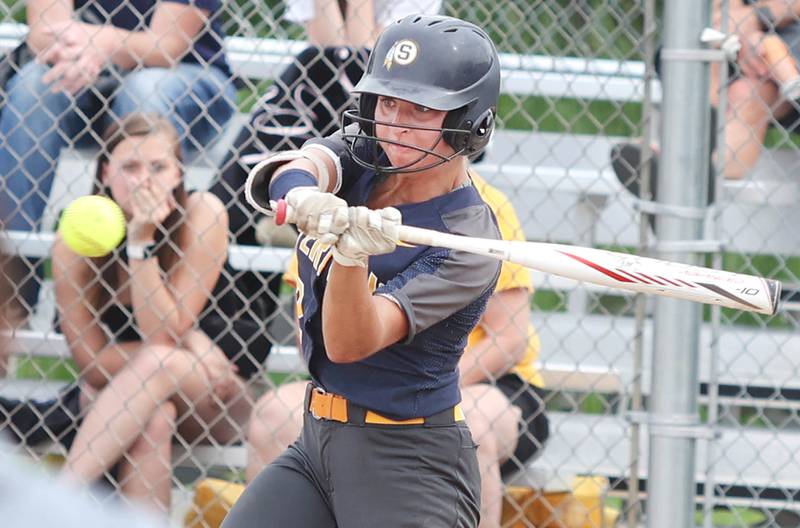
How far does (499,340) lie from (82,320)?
126 cm

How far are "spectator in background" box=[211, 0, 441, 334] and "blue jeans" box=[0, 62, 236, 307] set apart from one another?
0.44ft

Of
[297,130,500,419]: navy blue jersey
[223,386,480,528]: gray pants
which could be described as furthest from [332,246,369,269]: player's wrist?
[223,386,480,528]: gray pants

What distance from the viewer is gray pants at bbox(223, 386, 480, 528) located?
2396mm

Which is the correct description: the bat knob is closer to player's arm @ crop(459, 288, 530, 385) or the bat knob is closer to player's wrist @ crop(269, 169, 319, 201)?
player's wrist @ crop(269, 169, 319, 201)

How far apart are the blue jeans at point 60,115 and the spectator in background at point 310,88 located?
135 mm

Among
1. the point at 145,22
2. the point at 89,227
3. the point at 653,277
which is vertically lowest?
the point at 145,22

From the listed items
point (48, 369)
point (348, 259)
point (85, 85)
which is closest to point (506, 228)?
point (85, 85)

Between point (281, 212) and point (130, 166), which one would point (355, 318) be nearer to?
point (281, 212)

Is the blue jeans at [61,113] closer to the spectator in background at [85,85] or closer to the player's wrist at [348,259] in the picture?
the spectator in background at [85,85]

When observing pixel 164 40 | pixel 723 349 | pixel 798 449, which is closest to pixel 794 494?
pixel 798 449

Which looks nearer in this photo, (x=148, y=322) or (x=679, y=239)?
(x=679, y=239)

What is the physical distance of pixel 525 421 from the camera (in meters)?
3.49

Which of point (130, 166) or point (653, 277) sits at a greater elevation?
point (653, 277)

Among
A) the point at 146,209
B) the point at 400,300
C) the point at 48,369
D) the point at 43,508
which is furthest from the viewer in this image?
the point at 48,369
